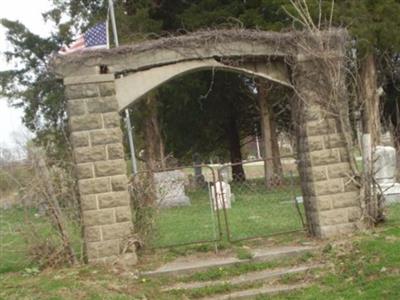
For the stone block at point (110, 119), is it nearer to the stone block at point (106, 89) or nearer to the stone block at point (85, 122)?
the stone block at point (85, 122)

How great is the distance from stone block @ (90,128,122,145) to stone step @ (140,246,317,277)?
6.59 feet

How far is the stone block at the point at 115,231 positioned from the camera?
9062mm

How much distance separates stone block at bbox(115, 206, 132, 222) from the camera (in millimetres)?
9109

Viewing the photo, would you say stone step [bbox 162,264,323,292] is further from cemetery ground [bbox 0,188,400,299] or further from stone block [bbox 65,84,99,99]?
stone block [bbox 65,84,99,99]

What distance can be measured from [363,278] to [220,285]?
6.03ft

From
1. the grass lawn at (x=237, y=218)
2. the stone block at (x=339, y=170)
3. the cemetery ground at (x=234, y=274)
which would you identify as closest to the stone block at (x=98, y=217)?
the cemetery ground at (x=234, y=274)

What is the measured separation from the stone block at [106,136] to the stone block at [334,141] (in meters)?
3.30

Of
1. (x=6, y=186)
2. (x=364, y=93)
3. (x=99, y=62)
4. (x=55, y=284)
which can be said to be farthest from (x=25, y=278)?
(x=364, y=93)

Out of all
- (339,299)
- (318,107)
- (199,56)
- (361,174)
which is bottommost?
(339,299)

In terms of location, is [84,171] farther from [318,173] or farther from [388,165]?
[388,165]

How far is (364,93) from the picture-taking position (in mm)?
22938

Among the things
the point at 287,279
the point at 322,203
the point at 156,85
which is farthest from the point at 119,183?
the point at 322,203

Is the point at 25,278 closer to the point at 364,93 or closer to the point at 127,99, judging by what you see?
the point at 127,99

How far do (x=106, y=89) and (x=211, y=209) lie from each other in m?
3.69
